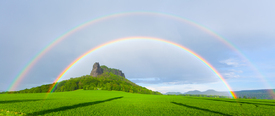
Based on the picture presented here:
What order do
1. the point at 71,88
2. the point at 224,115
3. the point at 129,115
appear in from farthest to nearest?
the point at 71,88 < the point at 224,115 < the point at 129,115

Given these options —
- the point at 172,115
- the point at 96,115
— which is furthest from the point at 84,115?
the point at 172,115

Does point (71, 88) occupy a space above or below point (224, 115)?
above

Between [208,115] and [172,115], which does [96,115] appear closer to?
[172,115]

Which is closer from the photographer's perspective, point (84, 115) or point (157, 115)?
point (84, 115)

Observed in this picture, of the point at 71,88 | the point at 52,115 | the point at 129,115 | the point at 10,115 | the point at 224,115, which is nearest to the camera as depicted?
the point at 10,115

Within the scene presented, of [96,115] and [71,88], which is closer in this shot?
[96,115]

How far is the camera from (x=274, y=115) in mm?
24406

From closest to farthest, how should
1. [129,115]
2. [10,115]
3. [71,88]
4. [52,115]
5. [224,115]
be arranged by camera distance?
1. [10,115]
2. [52,115]
3. [129,115]
4. [224,115]
5. [71,88]

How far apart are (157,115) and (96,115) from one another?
10412 mm

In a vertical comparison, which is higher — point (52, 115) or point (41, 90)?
point (41, 90)

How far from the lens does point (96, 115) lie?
20.7 meters

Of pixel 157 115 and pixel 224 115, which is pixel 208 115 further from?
pixel 157 115

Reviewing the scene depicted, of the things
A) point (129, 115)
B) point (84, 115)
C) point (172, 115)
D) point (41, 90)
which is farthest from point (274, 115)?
point (41, 90)

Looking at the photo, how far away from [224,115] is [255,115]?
6837 mm
